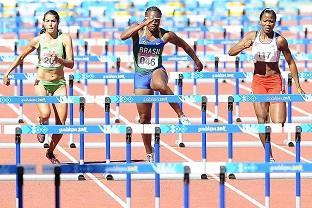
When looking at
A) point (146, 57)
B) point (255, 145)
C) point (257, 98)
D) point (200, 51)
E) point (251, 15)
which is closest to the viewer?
point (257, 98)

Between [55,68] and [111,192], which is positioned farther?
[55,68]

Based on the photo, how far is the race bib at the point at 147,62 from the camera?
15969 millimetres

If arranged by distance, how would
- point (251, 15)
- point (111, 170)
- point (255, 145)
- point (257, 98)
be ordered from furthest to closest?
point (251, 15), point (255, 145), point (257, 98), point (111, 170)

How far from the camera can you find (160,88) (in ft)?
51.7

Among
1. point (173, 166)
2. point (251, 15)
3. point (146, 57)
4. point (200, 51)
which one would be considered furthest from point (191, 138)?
point (251, 15)

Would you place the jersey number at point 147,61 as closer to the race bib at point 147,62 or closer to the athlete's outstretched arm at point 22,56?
the race bib at point 147,62

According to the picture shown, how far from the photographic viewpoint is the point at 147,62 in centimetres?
1598

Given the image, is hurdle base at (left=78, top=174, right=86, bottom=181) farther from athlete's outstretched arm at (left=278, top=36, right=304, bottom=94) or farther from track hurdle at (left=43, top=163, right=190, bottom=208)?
track hurdle at (left=43, top=163, right=190, bottom=208)

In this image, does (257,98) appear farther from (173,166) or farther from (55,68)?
(173,166)

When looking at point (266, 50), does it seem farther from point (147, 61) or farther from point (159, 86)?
point (147, 61)

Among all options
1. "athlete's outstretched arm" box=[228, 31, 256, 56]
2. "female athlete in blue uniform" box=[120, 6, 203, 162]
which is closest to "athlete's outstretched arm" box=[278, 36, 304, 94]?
"athlete's outstretched arm" box=[228, 31, 256, 56]

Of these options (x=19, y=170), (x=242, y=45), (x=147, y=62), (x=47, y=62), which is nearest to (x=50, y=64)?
(x=47, y=62)

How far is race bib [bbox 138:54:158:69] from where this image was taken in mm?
15969

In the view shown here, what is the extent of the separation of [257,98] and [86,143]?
4303 millimetres
